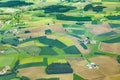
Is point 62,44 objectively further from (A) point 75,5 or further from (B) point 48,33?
(A) point 75,5

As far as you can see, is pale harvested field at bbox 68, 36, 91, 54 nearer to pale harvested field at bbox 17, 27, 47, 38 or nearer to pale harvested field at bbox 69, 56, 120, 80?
pale harvested field at bbox 69, 56, 120, 80

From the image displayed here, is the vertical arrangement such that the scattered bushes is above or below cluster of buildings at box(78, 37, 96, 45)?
below

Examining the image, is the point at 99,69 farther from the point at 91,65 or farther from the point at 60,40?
the point at 60,40

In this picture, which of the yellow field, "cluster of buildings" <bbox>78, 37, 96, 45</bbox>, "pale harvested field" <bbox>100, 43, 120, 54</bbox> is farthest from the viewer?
"cluster of buildings" <bbox>78, 37, 96, 45</bbox>

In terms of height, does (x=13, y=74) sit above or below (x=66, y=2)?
below

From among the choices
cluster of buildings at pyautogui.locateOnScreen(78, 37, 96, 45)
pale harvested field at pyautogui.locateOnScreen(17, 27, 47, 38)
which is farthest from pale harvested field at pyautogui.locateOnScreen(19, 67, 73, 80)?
pale harvested field at pyautogui.locateOnScreen(17, 27, 47, 38)

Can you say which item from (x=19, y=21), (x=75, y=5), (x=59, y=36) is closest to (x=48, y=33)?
(x=59, y=36)

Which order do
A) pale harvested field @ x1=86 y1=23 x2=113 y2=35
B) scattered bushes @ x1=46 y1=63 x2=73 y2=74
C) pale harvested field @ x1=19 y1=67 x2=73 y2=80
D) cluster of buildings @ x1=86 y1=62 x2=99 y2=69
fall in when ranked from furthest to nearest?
pale harvested field @ x1=86 y1=23 x2=113 y2=35, cluster of buildings @ x1=86 y1=62 x2=99 y2=69, scattered bushes @ x1=46 y1=63 x2=73 y2=74, pale harvested field @ x1=19 y1=67 x2=73 y2=80
